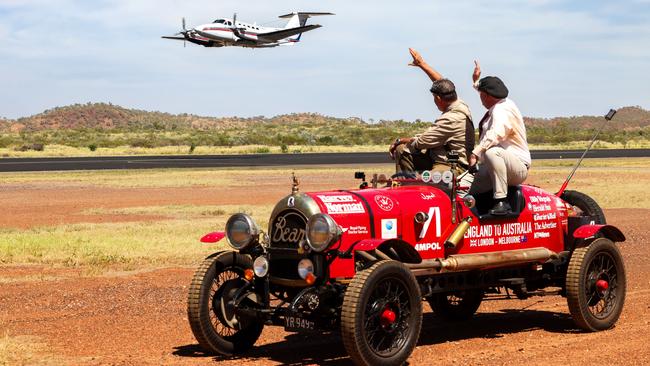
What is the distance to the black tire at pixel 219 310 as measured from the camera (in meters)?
8.53

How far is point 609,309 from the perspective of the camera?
10117 millimetres

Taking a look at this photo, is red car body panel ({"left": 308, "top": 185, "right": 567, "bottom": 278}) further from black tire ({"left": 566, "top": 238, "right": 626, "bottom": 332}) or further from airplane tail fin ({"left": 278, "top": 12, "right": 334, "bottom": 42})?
airplane tail fin ({"left": 278, "top": 12, "right": 334, "bottom": 42})

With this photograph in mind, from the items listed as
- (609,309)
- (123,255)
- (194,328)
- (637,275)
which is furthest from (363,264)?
(123,255)

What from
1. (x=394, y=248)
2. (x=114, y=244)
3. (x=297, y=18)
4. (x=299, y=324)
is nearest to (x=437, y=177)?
(x=394, y=248)

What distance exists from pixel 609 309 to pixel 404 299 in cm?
288

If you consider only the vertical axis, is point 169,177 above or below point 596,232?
below

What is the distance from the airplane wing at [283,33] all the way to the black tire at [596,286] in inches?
2707

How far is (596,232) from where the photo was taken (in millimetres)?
10102

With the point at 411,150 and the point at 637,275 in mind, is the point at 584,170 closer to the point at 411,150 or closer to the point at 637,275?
the point at 637,275

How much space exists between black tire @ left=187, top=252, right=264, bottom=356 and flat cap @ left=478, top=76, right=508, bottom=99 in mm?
2772

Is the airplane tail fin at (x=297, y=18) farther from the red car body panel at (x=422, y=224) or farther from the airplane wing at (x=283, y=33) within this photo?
the red car body panel at (x=422, y=224)

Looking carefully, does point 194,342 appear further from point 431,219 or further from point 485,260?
point 485,260

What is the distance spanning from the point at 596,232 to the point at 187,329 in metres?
4.14

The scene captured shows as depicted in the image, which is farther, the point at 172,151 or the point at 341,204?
the point at 172,151
